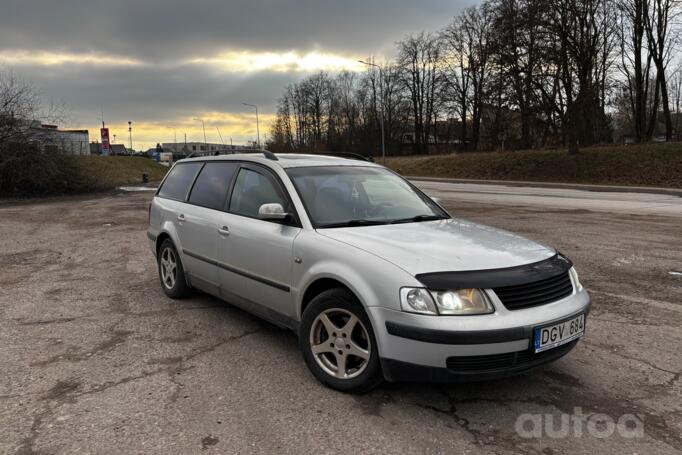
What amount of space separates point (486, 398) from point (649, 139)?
38011 millimetres

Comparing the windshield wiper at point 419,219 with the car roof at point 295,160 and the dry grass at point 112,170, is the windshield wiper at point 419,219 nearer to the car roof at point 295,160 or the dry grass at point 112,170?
the car roof at point 295,160

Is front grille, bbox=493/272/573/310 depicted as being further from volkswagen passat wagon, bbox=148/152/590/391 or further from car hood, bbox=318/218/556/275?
car hood, bbox=318/218/556/275

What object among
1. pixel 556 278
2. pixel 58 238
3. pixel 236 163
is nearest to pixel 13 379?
pixel 236 163

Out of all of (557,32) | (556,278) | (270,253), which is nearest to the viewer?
(556,278)

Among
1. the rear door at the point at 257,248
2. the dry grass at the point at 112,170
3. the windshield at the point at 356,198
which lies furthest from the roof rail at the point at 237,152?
the dry grass at the point at 112,170

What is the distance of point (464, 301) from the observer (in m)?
3.04

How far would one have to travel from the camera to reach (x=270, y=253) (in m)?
4.09

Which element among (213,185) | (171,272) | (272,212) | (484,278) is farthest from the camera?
(171,272)

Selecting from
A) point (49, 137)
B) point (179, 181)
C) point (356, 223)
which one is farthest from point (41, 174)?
point (356, 223)

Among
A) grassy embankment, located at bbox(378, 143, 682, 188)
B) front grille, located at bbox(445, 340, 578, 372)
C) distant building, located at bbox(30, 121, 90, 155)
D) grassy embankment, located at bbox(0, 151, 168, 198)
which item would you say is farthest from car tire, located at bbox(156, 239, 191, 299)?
grassy embankment, located at bbox(378, 143, 682, 188)

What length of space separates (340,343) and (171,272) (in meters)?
3.15

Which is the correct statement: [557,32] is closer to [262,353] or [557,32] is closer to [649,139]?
[649,139]

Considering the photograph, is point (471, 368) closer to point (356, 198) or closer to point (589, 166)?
point (356, 198)

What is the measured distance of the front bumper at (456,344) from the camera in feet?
9.74
